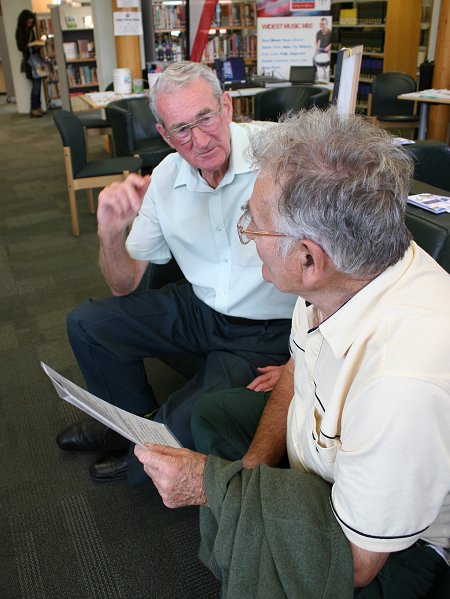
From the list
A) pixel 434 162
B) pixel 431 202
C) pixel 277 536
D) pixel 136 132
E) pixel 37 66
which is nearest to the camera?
pixel 277 536

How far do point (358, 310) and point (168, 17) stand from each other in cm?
725

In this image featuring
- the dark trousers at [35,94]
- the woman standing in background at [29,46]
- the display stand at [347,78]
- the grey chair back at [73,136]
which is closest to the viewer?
the display stand at [347,78]

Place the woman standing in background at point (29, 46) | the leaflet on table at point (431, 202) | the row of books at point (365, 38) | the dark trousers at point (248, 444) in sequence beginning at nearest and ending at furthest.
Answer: the dark trousers at point (248, 444), the leaflet on table at point (431, 202), the row of books at point (365, 38), the woman standing in background at point (29, 46)

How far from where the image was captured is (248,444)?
56.2 inches

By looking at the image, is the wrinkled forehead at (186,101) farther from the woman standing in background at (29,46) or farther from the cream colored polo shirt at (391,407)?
the woman standing in background at (29,46)

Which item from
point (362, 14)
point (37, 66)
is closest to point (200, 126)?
point (362, 14)

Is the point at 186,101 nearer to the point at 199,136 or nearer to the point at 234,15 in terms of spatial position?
the point at 199,136

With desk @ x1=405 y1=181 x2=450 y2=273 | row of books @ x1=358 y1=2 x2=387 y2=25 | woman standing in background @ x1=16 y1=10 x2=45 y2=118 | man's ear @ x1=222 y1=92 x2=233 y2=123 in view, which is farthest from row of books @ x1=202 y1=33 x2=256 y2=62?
desk @ x1=405 y1=181 x2=450 y2=273

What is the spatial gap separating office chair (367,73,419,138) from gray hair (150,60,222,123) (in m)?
4.75

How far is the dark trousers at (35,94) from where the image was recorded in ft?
30.9

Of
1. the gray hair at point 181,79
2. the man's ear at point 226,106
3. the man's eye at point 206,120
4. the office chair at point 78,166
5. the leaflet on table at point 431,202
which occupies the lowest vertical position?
the office chair at point 78,166

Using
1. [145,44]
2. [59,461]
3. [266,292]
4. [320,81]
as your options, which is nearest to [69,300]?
[59,461]

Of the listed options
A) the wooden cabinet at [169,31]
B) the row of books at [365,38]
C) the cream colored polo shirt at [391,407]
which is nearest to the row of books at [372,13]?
the row of books at [365,38]

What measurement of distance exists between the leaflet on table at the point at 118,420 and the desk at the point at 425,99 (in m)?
5.10
